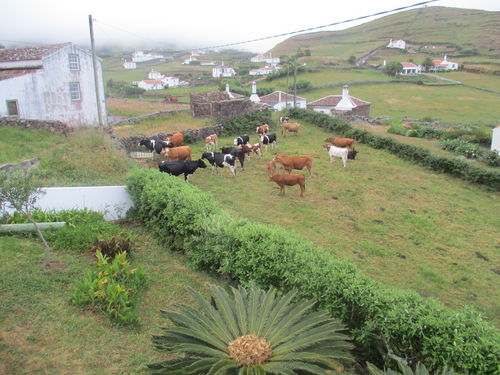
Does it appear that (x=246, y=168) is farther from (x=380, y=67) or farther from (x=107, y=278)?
(x=380, y=67)

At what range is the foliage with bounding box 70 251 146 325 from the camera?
6543mm

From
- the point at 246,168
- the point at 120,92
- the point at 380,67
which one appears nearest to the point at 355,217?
the point at 246,168

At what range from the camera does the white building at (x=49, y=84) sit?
22.8 meters

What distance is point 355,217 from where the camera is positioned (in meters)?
13.0

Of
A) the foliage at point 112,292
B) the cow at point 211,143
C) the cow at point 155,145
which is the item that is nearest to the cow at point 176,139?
the cow at point 211,143

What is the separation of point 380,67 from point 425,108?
1467 inches

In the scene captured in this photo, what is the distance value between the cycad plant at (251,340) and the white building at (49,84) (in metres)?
20.0

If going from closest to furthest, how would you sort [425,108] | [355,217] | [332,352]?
1. [332,352]
2. [355,217]
3. [425,108]

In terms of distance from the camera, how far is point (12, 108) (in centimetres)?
2269

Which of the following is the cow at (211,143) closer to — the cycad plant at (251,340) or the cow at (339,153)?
the cow at (339,153)

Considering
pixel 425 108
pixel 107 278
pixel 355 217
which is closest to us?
pixel 107 278

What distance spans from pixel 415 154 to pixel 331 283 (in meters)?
16.6

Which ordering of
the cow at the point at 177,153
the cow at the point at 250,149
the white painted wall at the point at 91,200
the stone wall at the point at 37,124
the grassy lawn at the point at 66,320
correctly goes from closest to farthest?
1. the grassy lawn at the point at 66,320
2. the white painted wall at the point at 91,200
3. the cow at the point at 177,153
4. the cow at the point at 250,149
5. the stone wall at the point at 37,124

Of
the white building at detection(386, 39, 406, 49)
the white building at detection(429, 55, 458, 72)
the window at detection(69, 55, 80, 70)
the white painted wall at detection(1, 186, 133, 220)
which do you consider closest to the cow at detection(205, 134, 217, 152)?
the white painted wall at detection(1, 186, 133, 220)
